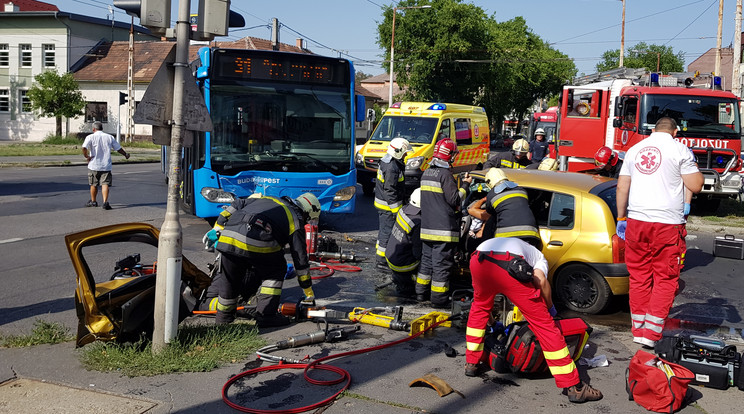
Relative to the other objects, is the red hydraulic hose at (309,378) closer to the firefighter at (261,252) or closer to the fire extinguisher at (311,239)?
the firefighter at (261,252)

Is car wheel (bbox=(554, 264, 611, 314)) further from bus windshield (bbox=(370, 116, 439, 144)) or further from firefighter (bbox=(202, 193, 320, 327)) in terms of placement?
bus windshield (bbox=(370, 116, 439, 144))

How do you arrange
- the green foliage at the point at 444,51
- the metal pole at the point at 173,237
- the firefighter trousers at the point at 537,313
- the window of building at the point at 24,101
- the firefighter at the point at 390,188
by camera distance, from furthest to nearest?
the window of building at the point at 24,101
the green foliage at the point at 444,51
the firefighter at the point at 390,188
the metal pole at the point at 173,237
the firefighter trousers at the point at 537,313

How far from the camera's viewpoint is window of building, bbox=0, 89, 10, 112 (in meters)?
48.0

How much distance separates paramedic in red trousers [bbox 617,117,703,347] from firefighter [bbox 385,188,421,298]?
2.38 metres

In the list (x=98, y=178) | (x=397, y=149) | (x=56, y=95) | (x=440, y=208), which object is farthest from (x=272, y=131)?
(x=56, y=95)

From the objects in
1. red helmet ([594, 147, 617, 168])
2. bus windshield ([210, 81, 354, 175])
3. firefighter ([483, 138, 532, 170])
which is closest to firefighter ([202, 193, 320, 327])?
bus windshield ([210, 81, 354, 175])

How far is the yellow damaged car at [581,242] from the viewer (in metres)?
6.98

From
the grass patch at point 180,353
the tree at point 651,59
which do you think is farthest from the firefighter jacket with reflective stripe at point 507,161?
the tree at point 651,59

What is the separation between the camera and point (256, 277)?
20.7ft

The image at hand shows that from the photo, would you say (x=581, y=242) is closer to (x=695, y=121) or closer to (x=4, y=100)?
(x=695, y=121)

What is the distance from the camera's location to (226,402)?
14.8ft

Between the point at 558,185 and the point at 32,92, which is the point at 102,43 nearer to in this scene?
the point at 32,92

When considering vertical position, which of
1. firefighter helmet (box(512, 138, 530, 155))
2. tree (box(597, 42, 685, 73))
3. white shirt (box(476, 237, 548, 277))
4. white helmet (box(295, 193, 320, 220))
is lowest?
white shirt (box(476, 237, 548, 277))

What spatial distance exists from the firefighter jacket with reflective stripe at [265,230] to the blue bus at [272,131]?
3926 millimetres
